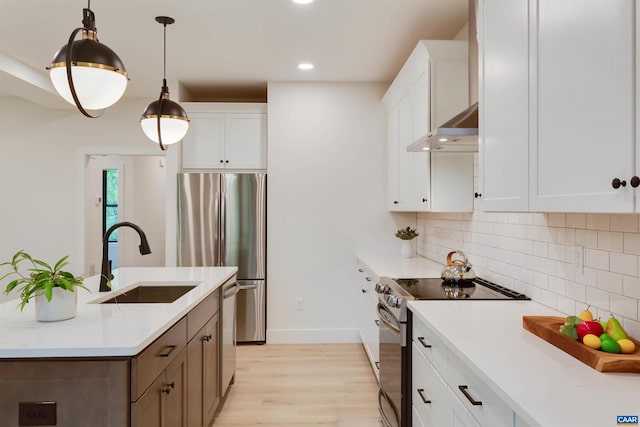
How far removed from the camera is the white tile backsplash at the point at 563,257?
1502mm

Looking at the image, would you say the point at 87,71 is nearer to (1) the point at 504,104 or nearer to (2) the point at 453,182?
(1) the point at 504,104

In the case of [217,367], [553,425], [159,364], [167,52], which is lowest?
[217,367]

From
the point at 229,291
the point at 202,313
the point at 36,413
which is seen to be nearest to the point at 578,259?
the point at 202,313

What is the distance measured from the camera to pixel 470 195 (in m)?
2.93

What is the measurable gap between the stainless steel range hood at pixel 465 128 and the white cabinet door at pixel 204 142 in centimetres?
245

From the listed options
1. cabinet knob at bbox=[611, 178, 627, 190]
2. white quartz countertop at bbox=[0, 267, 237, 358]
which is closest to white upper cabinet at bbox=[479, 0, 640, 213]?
cabinet knob at bbox=[611, 178, 627, 190]

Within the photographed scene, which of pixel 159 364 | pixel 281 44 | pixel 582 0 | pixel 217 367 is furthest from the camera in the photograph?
pixel 281 44

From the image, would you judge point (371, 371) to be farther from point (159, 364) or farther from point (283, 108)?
point (283, 108)

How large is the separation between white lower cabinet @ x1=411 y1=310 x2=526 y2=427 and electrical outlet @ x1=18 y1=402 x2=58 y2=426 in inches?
54.7

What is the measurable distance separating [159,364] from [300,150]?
3.10m

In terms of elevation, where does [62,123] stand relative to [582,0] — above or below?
above

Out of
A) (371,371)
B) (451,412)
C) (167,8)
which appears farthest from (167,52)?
(451,412)

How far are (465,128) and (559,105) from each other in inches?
34.9

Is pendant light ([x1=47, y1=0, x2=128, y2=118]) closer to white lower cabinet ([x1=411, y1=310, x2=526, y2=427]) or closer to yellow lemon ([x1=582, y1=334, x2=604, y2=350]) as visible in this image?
white lower cabinet ([x1=411, y1=310, x2=526, y2=427])
